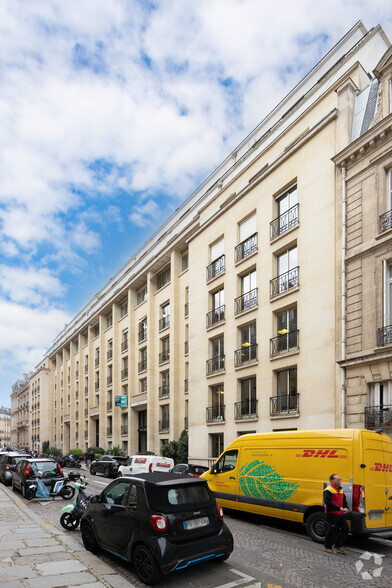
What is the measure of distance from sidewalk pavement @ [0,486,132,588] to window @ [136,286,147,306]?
110ft

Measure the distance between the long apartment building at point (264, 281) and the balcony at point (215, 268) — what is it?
0.09 m

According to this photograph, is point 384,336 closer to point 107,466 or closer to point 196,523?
point 196,523

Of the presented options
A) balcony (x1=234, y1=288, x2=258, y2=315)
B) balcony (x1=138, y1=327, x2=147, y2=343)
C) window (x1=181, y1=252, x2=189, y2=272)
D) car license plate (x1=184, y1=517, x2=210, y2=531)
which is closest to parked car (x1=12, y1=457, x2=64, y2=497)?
car license plate (x1=184, y1=517, x2=210, y2=531)

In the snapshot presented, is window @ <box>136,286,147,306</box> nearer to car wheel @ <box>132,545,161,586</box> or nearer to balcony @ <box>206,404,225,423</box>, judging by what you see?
balcony @ <box>206,404,225,423</box>

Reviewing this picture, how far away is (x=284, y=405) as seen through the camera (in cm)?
2239

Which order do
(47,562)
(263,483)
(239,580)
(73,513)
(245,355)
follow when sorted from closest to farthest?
(239,580)
(47,562)
(73,513)
(263,483)
(245,355)

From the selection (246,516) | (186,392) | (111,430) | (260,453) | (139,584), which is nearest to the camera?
(139,584)

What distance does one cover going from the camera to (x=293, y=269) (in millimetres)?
22891

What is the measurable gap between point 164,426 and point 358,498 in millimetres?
28445

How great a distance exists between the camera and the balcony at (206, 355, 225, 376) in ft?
91.8

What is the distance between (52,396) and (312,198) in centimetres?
6726

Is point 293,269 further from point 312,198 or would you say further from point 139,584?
point 139,584

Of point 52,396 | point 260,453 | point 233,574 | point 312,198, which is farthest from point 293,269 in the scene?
point 52,396

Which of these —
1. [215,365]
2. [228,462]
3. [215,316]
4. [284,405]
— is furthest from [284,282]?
[228,462]
